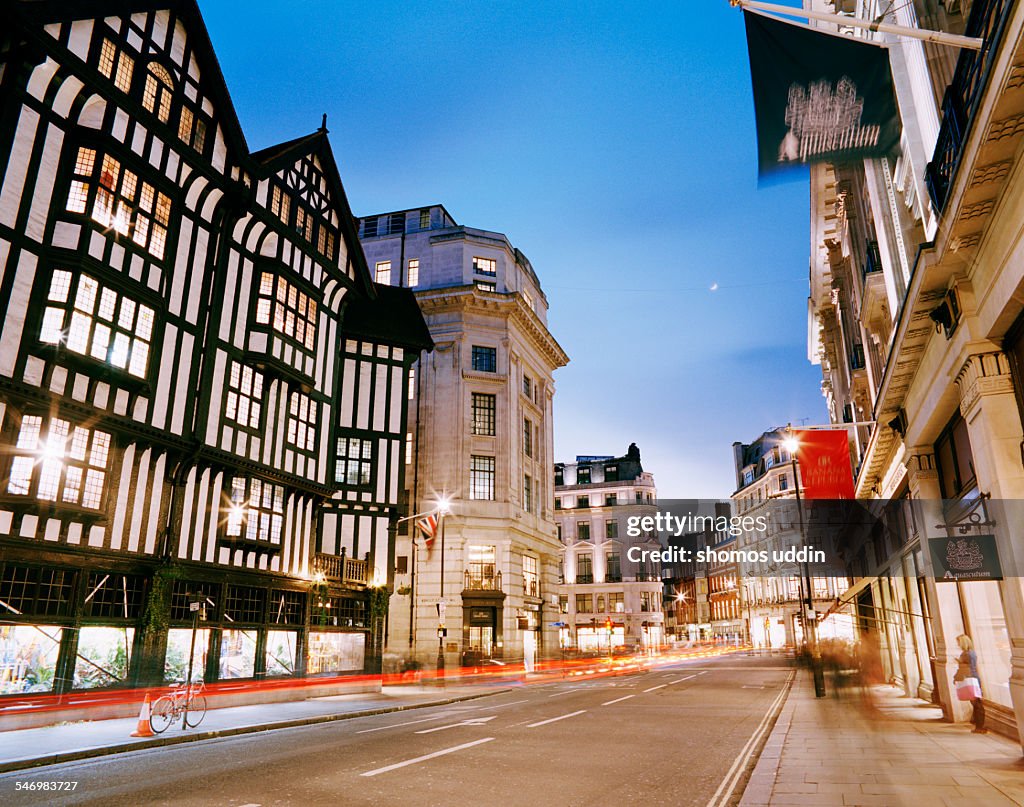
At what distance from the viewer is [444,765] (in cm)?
1013

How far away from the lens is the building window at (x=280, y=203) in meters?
24.8

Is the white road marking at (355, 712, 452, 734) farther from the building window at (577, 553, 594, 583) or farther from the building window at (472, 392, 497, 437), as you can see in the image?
the building window at (577, 553, 594, 583)

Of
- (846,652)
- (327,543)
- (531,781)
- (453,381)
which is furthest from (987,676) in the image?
(453,381)

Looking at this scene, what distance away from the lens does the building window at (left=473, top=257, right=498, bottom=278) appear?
148ft

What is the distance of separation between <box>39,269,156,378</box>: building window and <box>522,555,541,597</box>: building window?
99.3 feet

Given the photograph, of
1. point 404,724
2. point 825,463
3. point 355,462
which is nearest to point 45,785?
point 404,724

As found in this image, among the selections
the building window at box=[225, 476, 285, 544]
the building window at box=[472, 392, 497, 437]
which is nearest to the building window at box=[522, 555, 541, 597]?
the building window at box=[472, 392, 497, 437]

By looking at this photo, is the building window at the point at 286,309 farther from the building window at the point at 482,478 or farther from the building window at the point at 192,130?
the building window at the point at 482,478

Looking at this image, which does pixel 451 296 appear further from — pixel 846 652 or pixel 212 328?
pixel 846 652

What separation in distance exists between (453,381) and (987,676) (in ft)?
109

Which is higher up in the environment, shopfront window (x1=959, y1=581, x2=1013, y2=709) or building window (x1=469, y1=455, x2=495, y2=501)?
building window (x1=469, y1=455, x2=495, y2=501)

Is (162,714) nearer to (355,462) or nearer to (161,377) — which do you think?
(161,377)

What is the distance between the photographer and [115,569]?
694 inches

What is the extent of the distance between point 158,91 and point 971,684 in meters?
24.5
